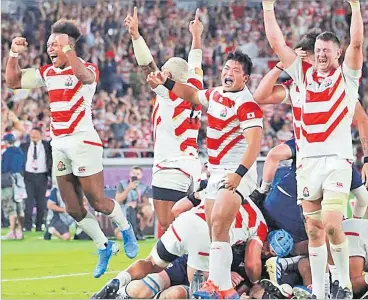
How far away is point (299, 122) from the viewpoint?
8.86 meters

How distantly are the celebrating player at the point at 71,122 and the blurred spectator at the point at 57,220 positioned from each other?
224 inches

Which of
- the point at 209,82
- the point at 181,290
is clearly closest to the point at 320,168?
the point at 181,290

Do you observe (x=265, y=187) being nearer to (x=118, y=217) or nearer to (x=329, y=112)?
(x=329, y=112)

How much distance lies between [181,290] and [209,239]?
0.47 meters

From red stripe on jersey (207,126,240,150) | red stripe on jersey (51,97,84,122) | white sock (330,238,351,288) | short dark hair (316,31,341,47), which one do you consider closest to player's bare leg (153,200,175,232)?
red stripe on jersey (51,97,84,122)

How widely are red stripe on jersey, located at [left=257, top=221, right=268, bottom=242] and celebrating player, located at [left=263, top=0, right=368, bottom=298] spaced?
1.81 ft

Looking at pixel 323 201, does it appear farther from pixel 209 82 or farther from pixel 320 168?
pixel 209 82

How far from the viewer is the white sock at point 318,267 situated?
324 inches

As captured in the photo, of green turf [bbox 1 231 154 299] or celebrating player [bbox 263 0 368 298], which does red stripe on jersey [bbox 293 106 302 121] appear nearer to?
celebrating player [bbox 263 0 368 298]

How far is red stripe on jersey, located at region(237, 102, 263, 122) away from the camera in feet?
27.6

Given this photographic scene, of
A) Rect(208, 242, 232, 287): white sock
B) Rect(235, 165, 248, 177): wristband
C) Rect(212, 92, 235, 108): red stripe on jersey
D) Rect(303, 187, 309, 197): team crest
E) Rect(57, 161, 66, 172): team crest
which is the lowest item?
Rect(208, 242, 232, 287): white sock

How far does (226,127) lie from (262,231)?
93cm

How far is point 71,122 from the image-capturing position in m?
10.0

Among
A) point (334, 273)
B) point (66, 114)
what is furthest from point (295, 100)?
point (66, 114)
